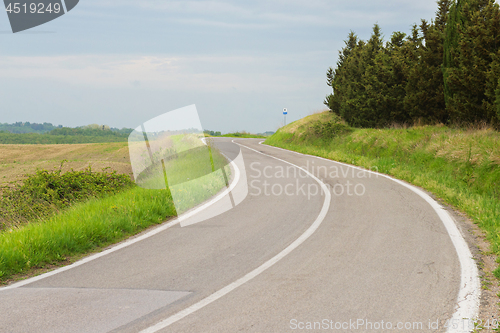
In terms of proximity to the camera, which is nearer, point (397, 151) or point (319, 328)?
point (319, 328)

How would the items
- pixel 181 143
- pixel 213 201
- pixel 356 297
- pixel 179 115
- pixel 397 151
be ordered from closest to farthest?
pixel 356 297
pixel 179 115
pixel 213 201
pixel 397 151
pixel 181 143

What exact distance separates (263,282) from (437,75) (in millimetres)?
22556

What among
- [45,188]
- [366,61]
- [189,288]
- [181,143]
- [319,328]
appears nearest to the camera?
[319,328]

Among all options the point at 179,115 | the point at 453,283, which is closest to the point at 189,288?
the point at 453,283

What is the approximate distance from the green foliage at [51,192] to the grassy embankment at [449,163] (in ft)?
32.1

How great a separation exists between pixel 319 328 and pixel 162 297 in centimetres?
185

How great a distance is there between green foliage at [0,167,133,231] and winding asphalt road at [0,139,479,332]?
Result: 18.1 ft

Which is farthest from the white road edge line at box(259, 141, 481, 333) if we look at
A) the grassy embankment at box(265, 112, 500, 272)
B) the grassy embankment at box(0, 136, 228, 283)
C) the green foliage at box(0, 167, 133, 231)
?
the green foliage at box(0, 167, 133, 231)

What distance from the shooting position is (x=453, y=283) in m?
4.67

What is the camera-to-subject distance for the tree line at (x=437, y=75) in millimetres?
17688

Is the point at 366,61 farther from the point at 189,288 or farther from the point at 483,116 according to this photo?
the point at 189,288

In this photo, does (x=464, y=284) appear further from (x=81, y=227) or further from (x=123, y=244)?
(x=81, y=227)

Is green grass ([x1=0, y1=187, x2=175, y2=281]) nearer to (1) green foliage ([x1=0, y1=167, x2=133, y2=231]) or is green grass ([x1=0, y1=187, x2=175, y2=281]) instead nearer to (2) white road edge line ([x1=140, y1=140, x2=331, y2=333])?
(2) white road edge line ([x1=140, y1=140, x2=331, y2=333])

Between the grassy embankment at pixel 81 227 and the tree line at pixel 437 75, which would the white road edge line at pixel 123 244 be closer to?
the grassy embankment at pixel 81 227
